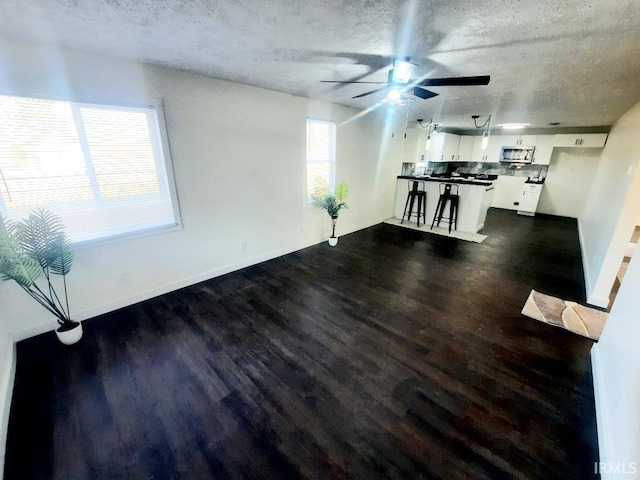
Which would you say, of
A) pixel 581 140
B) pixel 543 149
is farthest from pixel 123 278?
pixel 581 140

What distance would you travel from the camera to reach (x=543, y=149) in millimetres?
6715

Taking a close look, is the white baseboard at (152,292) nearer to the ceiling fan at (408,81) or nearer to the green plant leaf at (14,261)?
the green plant leaf at (14,261)

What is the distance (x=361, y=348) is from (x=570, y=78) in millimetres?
3238

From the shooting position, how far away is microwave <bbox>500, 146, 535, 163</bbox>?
692 cm

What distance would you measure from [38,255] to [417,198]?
6.06 metres

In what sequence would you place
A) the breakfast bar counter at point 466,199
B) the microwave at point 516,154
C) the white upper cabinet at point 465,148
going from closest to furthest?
1. the breakfast bar counter at point 466,199
2. the microwave at point 516,154
3. the white upper cabinet at point 465,148

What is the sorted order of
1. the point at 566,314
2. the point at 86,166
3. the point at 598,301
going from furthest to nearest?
1. the point at 598,301
2. the point at 566,314
3. the point at 86,166

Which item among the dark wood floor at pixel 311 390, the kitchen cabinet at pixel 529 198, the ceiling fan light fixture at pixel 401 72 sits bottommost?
the dark wood floor at pixel 311 390

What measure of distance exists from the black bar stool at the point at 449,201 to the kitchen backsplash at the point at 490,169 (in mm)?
2493

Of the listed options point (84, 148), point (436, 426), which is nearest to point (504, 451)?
point (436, 426)

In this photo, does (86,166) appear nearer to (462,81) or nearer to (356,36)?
(356,36)

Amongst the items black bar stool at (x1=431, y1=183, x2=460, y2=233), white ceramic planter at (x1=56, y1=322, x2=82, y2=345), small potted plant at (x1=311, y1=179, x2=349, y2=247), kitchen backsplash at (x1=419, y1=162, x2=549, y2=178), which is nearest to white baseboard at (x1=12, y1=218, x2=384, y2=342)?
white ceramic planter at (x1=56, y1=322, x2=82, y2=345)

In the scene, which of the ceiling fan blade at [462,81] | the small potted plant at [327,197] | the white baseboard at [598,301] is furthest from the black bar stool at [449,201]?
the ceiling fan blade at [462,81]

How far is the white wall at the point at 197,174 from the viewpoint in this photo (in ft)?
7.01
